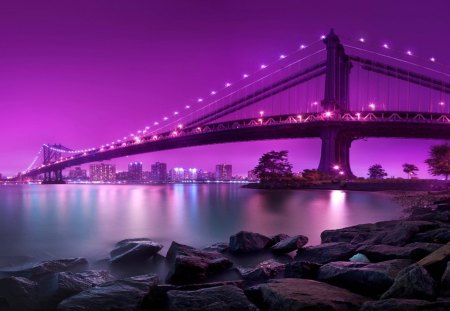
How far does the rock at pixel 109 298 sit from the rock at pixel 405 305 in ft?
8.14

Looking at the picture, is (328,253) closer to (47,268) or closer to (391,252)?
(391,252)

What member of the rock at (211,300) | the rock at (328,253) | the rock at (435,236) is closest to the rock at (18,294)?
the rock at (211,300)

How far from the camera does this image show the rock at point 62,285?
4.54 metres

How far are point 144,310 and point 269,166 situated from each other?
47451 millimetres

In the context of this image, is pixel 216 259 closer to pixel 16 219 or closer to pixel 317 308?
pixel 317 308

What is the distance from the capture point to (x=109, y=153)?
2335 inches

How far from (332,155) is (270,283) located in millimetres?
41194

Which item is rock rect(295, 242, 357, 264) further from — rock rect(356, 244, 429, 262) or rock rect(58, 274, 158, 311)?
rock rect(58, 274, 158, 311)

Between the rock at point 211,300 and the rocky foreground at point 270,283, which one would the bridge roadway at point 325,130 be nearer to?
the rocky foreground at point 270,283

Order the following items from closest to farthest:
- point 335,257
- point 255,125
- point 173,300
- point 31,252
Result: point 173,300 → point 335,257 → point 31,252 → point 255,125

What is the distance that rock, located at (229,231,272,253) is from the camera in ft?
24.8

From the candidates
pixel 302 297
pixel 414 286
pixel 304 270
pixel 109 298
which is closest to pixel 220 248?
pixel 304 270

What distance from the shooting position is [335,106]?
4641cm

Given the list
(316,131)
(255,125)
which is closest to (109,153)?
(255,125)
